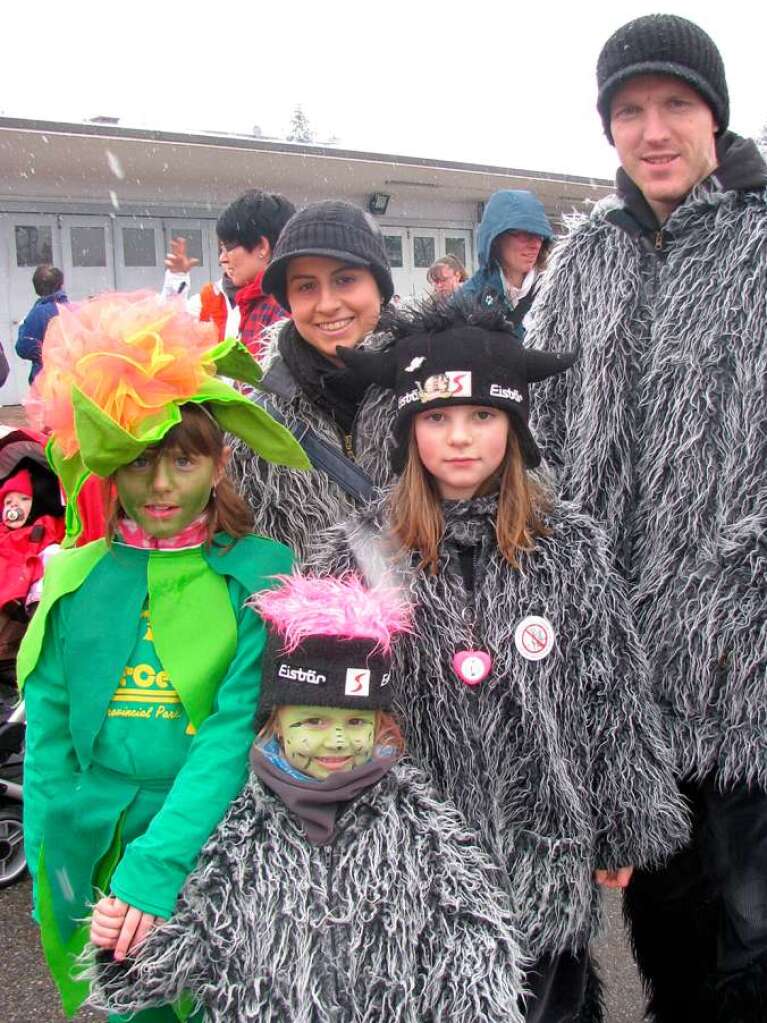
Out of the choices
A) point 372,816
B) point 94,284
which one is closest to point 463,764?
point 372,816

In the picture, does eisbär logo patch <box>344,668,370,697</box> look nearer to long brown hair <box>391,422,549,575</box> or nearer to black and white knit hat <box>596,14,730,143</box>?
long brown hair <box>391,422,549,575</box>

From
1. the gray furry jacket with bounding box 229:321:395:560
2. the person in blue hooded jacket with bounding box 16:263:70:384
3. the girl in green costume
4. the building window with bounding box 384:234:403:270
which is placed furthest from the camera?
the building window with bounding box 384:234:403:270

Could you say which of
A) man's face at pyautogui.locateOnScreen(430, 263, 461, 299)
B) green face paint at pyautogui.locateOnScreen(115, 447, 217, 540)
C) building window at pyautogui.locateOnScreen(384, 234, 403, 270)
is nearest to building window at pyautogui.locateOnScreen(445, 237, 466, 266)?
building window at pyautogui.locateOnScreen(384, 234, 403, 270)

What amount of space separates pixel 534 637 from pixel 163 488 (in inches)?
32.2

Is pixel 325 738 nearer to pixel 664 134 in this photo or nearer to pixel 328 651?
pixel 328 651

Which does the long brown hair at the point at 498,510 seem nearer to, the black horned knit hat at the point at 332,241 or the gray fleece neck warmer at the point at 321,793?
the gray fleece neck warmer at the point at 321,793

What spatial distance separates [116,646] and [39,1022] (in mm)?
1623

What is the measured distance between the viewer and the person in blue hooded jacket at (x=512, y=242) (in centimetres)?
538

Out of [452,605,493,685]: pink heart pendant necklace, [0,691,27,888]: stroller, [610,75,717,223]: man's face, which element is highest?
[610,75,717,223]: man's face

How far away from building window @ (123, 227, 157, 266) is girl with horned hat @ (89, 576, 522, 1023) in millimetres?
14053

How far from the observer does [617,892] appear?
12.4 feet

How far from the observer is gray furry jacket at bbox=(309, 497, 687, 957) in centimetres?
210

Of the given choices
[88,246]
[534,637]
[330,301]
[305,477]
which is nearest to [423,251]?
[88,246]

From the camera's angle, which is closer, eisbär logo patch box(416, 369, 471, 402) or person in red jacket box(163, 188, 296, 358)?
eisbär logo patch box(416, 369, 471, 402)
